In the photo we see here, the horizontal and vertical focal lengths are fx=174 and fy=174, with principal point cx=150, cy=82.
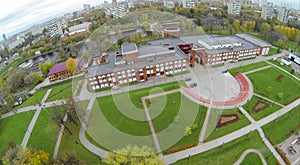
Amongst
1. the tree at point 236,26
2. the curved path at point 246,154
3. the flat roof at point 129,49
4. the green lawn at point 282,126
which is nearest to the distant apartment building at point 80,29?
the flat roof at point 129,49

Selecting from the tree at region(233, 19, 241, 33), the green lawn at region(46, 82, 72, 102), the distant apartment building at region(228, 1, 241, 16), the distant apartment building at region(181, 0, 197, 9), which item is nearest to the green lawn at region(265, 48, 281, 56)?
the tree at region(233, 19, 241, 33)

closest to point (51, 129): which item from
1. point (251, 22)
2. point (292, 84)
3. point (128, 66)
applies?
point (128, 66)

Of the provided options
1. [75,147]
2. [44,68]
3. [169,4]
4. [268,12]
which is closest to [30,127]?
[75,147]

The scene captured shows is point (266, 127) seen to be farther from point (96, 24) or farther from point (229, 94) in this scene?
point (96, 24)

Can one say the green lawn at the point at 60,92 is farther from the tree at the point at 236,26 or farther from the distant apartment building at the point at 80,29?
the tree at the point at 236,26

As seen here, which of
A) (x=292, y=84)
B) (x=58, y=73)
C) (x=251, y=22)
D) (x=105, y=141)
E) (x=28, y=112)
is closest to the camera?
(x=105, y=141)

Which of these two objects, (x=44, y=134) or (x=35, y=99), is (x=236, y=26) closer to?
(x=35, y=99)
